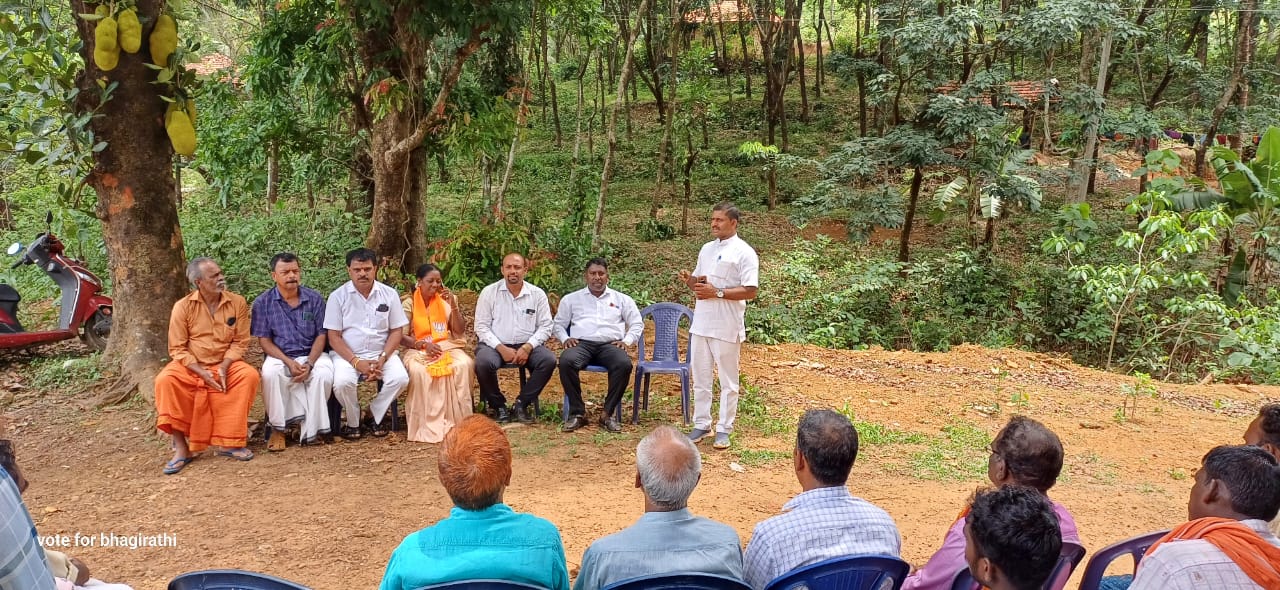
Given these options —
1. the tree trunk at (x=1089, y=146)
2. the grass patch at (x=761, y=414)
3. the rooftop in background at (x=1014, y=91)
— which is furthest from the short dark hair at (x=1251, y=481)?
the tree trunk at (x=1089, y=146)

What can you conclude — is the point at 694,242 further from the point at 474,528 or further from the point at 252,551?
the point at 474,528

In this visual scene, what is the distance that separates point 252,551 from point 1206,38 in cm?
2112

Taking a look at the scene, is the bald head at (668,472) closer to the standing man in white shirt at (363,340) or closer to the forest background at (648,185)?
the standing man in white shirt at (363,340)

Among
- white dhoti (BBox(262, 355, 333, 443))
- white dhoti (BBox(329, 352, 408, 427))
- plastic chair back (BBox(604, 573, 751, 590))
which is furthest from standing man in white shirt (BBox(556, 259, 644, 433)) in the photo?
plastic chair back (BBox(604, 573, 751, 590))

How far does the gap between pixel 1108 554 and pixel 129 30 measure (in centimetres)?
587

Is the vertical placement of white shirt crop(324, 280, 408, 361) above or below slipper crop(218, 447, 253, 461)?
above

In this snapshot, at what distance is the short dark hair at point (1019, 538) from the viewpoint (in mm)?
2055

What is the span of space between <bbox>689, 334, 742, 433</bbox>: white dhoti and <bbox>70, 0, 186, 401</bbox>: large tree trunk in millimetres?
3678

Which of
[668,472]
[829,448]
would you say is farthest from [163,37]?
Result: [829,448]

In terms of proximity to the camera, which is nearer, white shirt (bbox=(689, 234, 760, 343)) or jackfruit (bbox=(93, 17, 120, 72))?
jackfruit (bbox=(93, 17, 120, 72))

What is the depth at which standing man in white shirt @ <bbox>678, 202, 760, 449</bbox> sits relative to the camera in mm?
5324

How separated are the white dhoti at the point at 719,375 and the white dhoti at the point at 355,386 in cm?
194

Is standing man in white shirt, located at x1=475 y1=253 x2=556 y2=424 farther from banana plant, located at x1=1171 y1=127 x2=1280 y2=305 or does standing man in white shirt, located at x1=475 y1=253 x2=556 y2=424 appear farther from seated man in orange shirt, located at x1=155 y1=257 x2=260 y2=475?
banana plant, located at x1=1171 y1=127 x2=1280 y2=305

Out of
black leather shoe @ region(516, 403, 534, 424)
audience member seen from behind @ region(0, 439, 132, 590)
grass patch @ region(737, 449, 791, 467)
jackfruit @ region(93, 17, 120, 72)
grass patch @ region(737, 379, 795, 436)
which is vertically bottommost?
grass patch @ region(737, 379, 795, 436)
